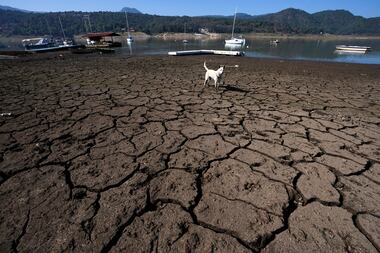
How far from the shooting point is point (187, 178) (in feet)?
7.36

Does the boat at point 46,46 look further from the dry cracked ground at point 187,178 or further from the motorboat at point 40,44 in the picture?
the dry cracked ground at point 187,178

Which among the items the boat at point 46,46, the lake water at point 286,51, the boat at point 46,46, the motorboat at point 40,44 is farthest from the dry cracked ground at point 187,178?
the motorboat at point 40,44

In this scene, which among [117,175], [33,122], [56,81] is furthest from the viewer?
[56,81]

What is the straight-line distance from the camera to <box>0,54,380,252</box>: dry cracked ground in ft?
5.26

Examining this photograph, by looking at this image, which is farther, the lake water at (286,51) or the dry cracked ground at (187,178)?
the lake water at (286,51)

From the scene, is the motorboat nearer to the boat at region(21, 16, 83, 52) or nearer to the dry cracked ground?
the boat at region(21, 16, 83, 52)

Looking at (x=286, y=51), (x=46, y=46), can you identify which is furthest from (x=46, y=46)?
(x=286, y=51)

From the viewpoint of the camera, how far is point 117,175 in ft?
7.39

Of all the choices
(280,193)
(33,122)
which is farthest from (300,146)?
(33,122)

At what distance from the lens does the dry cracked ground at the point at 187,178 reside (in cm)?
160

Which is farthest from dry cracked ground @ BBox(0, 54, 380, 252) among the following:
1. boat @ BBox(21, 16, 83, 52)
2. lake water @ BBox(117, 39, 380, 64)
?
boat @ BBox(21, 16, 83, 52)

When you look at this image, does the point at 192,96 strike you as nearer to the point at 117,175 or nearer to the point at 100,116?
the point at 100,116

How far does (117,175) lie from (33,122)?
7.25ft

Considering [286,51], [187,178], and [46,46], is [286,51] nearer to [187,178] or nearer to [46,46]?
[46,46]
